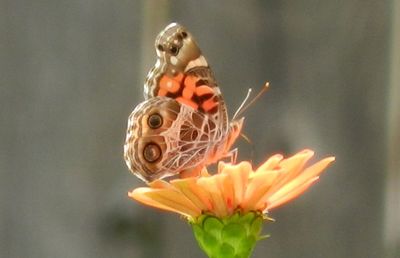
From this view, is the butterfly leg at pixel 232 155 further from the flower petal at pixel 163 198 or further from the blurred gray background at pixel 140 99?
the blurred gray background at pixel 140 99

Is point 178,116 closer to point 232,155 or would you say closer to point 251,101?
point 232,155

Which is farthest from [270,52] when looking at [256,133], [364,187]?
[364,187]

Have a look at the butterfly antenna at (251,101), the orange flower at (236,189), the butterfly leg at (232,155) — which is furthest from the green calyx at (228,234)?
the butterfly antenna at (251,101)

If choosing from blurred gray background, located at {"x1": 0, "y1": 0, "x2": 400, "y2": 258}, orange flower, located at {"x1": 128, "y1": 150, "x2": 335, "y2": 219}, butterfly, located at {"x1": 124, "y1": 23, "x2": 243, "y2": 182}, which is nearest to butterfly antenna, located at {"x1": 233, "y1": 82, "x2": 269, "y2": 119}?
blurred gray background, located at {"x1": 0, "y1": 0, "x2": 400, "y2": 258}

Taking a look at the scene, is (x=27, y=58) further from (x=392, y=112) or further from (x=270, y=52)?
(x=392, y=112)

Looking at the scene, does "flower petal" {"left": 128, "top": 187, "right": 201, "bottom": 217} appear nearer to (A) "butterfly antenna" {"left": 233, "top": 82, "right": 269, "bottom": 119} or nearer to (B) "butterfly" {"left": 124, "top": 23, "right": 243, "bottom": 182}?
(B) "butterfly" {"left": 124, "top": 23, "right": 243, "bottom": 182}

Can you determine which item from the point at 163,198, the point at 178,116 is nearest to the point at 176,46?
the point at 178,116

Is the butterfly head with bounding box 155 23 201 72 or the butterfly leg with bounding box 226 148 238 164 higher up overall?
the butterfly head with bounding box 155 23 201 72
